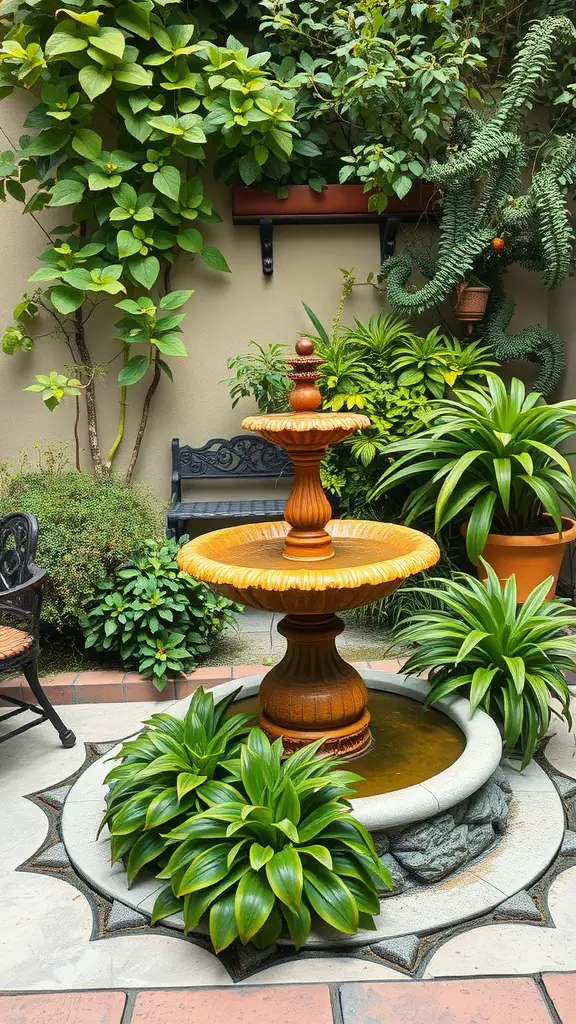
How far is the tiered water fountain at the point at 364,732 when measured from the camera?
225cm

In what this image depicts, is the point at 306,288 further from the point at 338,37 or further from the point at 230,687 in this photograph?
the point at 230,687

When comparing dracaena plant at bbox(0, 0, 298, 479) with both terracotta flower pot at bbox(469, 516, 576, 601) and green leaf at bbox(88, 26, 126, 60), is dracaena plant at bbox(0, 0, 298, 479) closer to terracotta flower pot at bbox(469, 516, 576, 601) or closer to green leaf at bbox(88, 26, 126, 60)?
green leaf at bbox(88, 26, 126, 60)

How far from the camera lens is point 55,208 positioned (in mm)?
4805

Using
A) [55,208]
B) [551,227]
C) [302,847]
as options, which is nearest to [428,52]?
[551,227]

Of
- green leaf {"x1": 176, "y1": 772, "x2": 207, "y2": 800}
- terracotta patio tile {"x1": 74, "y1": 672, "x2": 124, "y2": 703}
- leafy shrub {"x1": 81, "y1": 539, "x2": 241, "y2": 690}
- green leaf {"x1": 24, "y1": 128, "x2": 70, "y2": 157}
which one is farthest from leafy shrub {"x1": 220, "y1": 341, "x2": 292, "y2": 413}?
green leaf {"x1": 176, "y1": 772, "x2": 207, "y2": 800}

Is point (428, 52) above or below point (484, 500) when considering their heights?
above

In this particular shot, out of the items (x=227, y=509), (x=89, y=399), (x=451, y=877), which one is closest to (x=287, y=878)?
(x=451, y=877)

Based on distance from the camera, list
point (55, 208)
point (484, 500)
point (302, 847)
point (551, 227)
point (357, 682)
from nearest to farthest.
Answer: point (302, 847)
point (357, 682)
point (484, 500)
point (551, 227)
point (55, 208)

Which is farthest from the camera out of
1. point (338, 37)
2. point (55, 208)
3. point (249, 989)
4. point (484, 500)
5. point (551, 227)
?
point (55, 208)

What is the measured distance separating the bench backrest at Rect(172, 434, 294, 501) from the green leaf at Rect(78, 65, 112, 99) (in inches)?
77.2

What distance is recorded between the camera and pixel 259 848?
203 centimetres

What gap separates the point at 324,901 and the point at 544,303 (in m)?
4.14

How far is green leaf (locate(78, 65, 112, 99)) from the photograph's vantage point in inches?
160

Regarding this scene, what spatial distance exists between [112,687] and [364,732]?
1.48 meters
